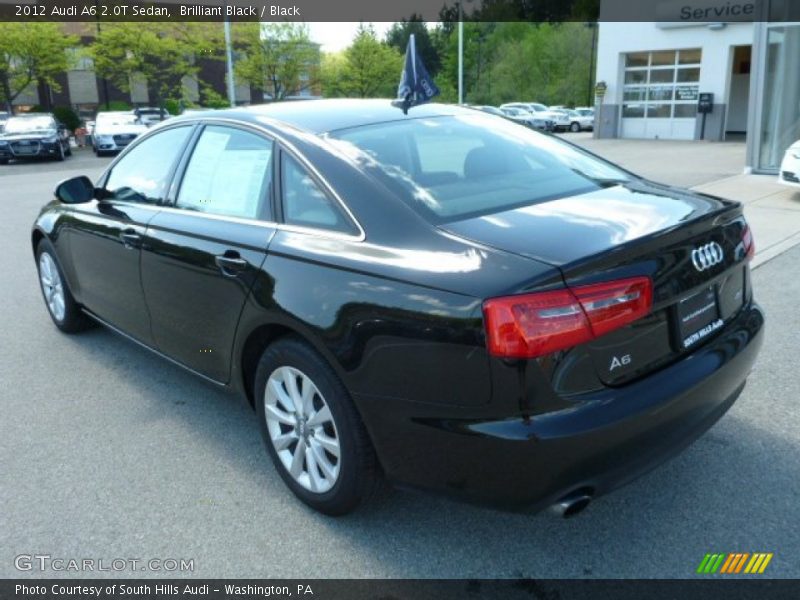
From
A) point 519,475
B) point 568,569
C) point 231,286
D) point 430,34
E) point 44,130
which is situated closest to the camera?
point 519,475

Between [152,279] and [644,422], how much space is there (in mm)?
2587

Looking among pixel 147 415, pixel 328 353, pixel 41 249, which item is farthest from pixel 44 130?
pixel 328 353

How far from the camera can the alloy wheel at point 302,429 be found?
9.29 feet

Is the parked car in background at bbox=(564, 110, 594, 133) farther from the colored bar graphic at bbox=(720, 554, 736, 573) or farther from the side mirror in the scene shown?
the colored bar graphic at bbox=(720, 554, 736, 573)

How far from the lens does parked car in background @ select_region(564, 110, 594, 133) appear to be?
1580 inches

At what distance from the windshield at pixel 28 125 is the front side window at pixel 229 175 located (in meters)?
23.7

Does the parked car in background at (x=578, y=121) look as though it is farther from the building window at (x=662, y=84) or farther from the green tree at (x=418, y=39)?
the green tree at (x=418, y=39)

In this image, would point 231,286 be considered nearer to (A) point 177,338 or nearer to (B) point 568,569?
(A) point 177,338

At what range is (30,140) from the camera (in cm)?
2364

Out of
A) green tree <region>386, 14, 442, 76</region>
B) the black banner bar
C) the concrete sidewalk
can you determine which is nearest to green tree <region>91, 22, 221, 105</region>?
the concrete sidewalk

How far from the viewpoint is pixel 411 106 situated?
3.74m

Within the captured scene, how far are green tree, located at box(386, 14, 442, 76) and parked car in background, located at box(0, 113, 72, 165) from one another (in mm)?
55878

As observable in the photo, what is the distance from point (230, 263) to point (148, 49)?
38.3 meters

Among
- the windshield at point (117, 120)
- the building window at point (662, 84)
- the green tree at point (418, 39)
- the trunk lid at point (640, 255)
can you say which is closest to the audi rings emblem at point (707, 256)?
the trunk lid at point (640, 255)
